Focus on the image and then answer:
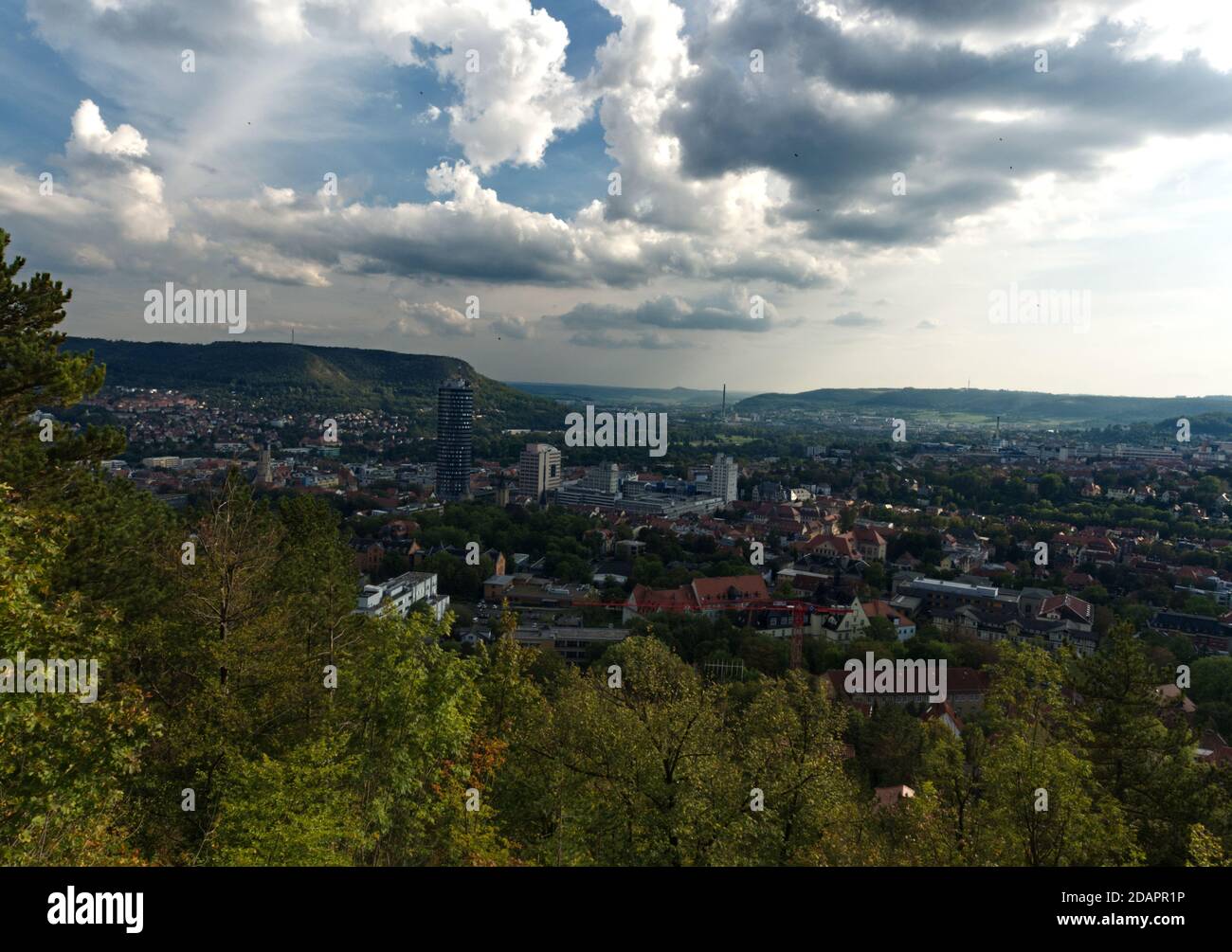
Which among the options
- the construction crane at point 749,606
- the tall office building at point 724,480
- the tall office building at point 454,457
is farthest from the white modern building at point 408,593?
the tall office building at point 724,480

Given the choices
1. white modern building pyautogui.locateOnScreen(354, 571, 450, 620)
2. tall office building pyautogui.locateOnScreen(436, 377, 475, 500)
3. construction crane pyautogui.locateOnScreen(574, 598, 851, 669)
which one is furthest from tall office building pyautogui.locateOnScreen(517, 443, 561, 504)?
construction crane pyautogui.locateOnScreen(574, 598, 851, 669)

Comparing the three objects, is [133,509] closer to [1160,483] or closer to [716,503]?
[716,503]

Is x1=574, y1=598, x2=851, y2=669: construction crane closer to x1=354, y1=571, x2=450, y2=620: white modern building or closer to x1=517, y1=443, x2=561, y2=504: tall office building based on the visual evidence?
x1=354, y1=571, x2=450, y2=620: white modern building

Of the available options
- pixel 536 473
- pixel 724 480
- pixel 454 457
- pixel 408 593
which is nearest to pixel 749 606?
pixel 408 593

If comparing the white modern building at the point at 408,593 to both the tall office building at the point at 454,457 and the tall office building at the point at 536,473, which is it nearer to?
the tall office building at the point at 454,457

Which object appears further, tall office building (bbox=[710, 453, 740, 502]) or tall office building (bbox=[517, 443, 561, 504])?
tall office building (bbox=[710, 453, 740, 502])

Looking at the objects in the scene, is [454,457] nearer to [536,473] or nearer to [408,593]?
[536,473]
